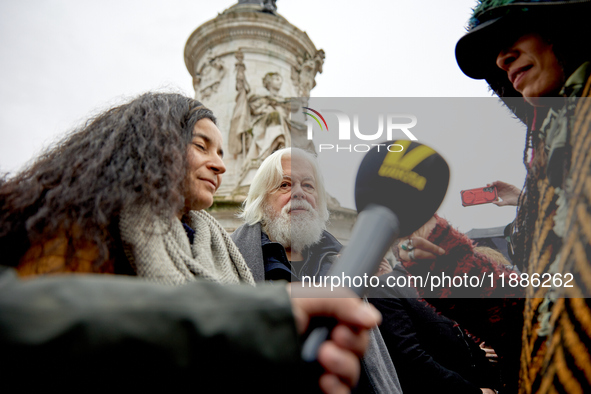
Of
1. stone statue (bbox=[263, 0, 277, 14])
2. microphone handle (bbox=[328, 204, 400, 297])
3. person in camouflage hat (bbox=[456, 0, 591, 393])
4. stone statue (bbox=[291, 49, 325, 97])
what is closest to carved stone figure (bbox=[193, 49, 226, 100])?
stone statue (bbox=[291, 49, 325, 97])

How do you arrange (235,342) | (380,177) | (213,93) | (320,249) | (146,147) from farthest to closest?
1. (213,93)
2. (320,249)
3. (146,147)
4. (380,177)
5. (235,342)

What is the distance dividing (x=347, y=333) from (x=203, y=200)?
1017 mm

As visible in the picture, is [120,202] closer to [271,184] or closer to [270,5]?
[271,184]

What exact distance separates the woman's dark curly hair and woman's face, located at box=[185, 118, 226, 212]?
7cm

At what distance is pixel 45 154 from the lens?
124 cm

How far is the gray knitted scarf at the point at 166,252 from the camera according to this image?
0.99 metres

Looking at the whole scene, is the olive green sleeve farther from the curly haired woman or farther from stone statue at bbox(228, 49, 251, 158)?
stone statue at bbox(228, 49, 251, 158)

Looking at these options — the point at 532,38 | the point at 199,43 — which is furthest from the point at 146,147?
the point at 199,43

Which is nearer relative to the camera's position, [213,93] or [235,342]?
[235,342]

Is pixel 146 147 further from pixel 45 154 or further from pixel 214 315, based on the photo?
pixel 214 315

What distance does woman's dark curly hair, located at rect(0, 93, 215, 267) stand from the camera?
0.91 metres

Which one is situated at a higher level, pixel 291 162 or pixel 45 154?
pixel 45 154

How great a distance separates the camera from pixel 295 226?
194 cm

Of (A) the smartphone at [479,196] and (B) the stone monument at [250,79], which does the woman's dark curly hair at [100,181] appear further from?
(B) the stone monument at [250,79]
